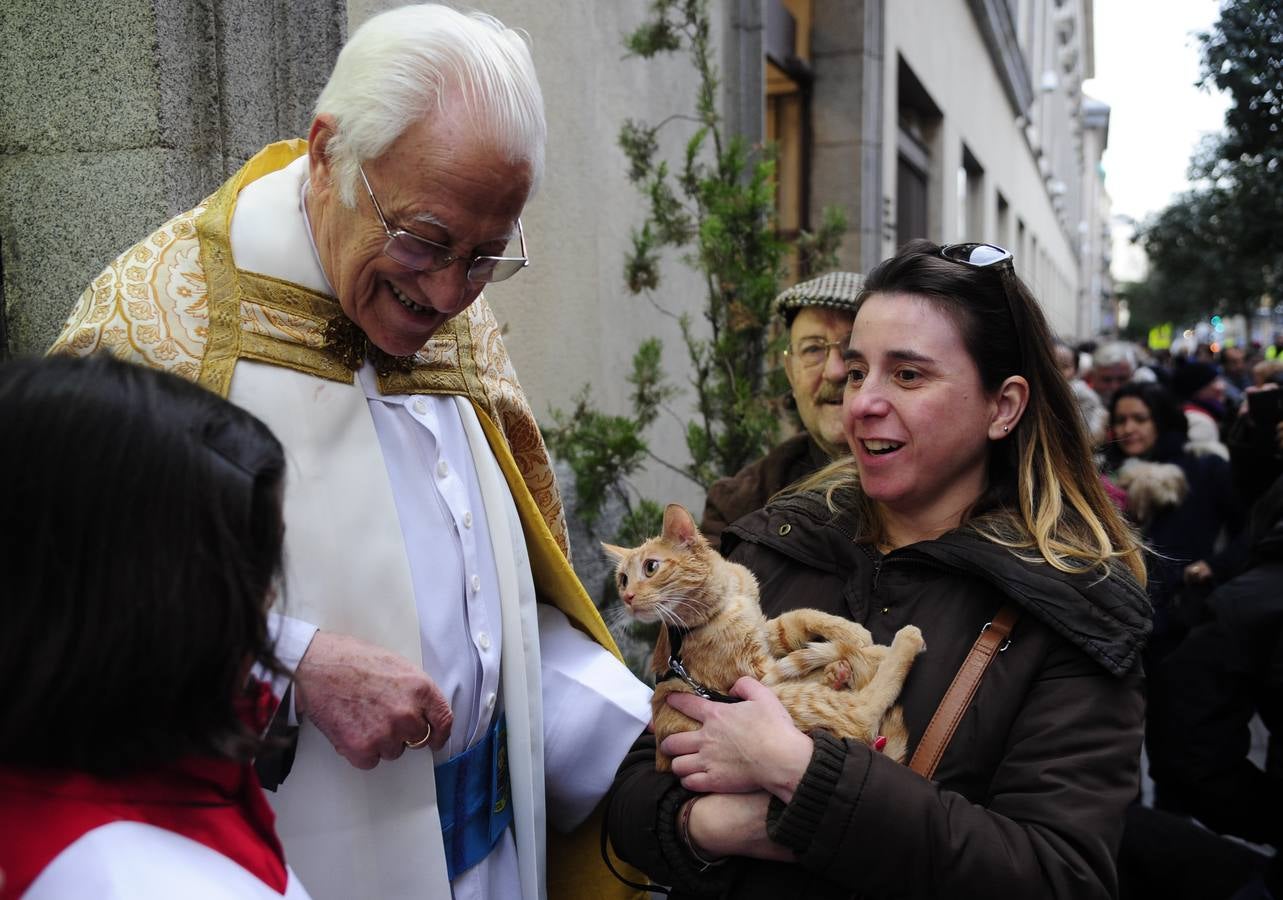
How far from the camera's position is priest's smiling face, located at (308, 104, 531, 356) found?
1752 mm

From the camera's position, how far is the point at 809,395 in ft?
10.4

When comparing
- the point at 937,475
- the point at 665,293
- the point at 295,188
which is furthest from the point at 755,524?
the point at 665,293

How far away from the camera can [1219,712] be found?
11.1 feet

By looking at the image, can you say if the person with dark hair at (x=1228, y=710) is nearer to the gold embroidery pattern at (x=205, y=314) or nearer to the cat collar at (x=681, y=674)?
the cat collar at (x=681, y=674)

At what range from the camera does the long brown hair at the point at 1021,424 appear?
6.36 ft

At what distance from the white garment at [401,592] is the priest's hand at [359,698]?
5cm

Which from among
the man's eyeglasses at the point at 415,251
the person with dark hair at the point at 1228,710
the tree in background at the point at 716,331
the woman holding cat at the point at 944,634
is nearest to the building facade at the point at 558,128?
the tree in background at the point at 716,331

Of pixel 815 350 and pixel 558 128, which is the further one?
pixel 558 128

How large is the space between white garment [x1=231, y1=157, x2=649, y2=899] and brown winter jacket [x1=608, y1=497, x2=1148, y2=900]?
24 centimetres

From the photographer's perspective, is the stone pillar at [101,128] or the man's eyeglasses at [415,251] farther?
the stone pillar at [101,128]

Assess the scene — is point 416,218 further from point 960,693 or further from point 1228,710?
point 1228,710

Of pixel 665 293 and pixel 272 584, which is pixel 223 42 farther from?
pixel 665 293

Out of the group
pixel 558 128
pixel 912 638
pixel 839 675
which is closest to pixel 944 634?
pixel 912 638

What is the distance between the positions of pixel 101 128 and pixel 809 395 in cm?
193
